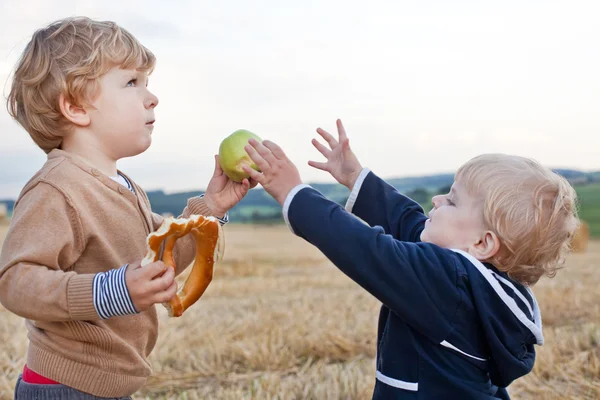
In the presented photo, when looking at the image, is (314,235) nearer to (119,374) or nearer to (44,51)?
(119,374)

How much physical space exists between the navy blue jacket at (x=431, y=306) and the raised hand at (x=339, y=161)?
71 centimetres

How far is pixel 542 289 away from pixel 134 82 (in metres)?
5.53

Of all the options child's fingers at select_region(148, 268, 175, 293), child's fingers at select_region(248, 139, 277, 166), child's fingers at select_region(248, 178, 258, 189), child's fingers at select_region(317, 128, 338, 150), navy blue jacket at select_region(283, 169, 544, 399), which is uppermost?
child's fingers at select_region(248, 139, 277, 166)

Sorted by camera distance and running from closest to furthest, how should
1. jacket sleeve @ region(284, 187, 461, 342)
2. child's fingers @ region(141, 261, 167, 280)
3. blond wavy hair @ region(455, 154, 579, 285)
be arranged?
child's fingers @ region(141, 261, 167, 280), jacket sleeve @ region(284, 187, 461, 342), blond wavy hair @ region(455, 154, 579, 285)

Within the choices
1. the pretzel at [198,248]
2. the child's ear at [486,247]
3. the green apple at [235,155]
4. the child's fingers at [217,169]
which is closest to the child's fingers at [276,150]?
the green apple at [235,155]

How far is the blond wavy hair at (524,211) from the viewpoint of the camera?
98.3 inches

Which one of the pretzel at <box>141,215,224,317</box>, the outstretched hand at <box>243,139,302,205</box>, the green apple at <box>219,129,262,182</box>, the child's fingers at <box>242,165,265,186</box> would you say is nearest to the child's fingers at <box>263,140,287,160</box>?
the outstretched hand at <box>243,139,302,205</box>

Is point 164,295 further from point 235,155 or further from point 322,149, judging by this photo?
point 322,149

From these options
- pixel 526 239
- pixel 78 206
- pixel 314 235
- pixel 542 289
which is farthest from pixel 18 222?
pixel 542 289

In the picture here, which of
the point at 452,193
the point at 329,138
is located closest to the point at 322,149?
the point at 329,138

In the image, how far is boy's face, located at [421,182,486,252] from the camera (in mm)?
2572

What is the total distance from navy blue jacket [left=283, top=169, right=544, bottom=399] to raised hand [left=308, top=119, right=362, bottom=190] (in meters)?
0.71

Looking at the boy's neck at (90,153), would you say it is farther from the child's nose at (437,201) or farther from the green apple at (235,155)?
the child's nose at (437,201)

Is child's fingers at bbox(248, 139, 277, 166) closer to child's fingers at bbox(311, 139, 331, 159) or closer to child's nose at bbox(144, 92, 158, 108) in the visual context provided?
child's nose at bbox(144, 92, 158, 108)
